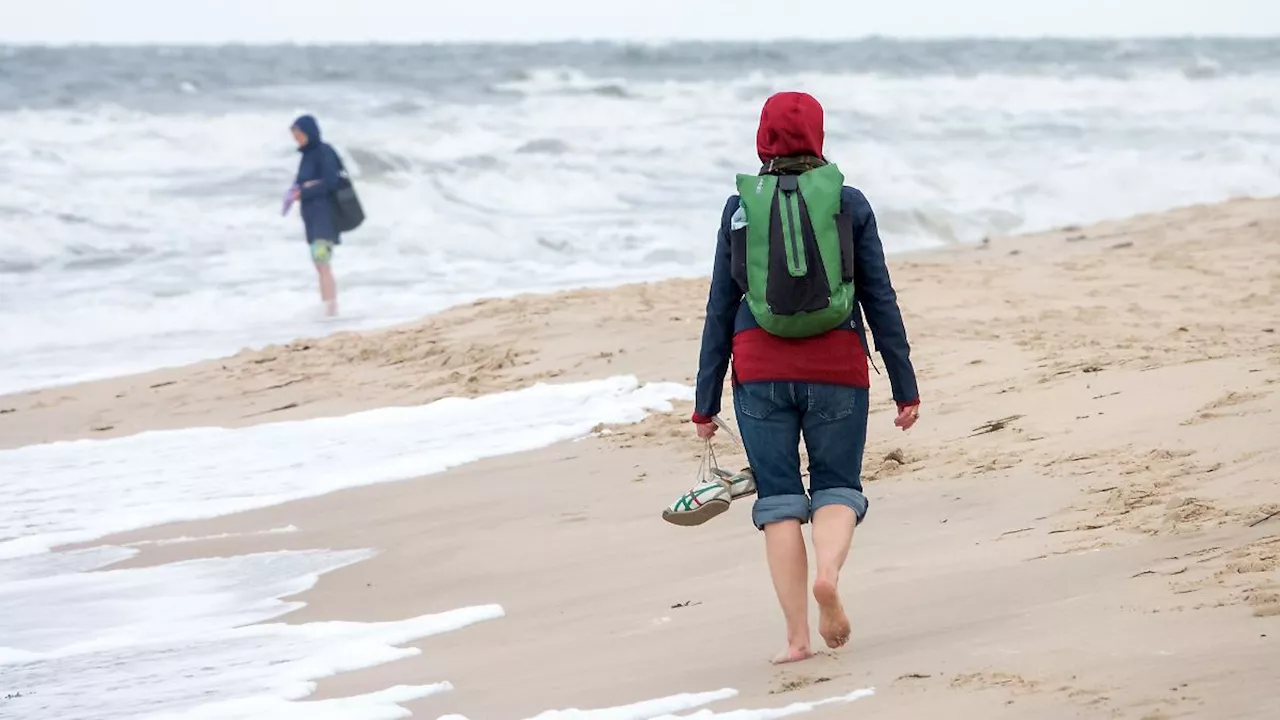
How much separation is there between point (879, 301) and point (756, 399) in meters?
0.37

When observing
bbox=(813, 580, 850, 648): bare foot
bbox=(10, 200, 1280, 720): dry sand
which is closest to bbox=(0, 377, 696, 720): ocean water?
bbox=(10, 200, 1280, 720): dry sand

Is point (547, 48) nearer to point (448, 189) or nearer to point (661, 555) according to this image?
point (448, 189)

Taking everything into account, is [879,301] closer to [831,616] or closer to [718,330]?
[718,330]

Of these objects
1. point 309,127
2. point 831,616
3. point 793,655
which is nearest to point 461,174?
point 309,127

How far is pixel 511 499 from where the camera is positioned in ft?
19.9

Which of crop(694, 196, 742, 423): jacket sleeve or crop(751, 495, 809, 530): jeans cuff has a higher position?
crop(694, 196, 742, 423): jacket sleeve

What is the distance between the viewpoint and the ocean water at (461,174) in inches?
511

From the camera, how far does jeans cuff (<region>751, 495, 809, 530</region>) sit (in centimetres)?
374

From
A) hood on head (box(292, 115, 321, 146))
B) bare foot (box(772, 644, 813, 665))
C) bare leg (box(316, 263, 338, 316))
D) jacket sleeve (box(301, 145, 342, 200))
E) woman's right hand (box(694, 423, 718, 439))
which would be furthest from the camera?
bare leg (box(316, 263, 338, 316))

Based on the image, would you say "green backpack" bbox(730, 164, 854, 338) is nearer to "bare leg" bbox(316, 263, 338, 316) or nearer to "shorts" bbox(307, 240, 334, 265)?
"shorts" bbox(307, 240, 334, 265)

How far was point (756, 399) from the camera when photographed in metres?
3.72

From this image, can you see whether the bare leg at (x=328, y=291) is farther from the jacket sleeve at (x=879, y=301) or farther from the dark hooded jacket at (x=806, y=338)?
the jacket sleeve at (x=879, y=301)

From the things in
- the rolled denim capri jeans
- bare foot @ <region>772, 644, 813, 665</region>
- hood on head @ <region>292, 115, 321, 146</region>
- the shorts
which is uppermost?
hood on head @ <region>292, 115, 321, 146</region>

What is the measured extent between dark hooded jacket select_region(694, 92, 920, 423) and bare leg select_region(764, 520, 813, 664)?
35 centimetres
